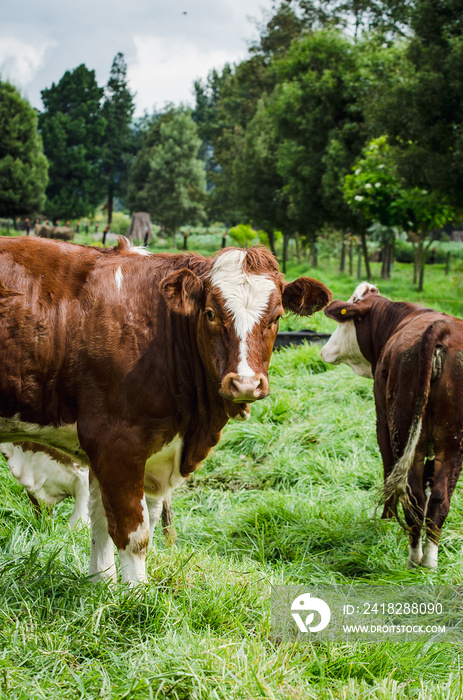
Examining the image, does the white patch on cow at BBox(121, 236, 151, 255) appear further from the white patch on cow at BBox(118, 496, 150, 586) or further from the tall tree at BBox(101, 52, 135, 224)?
the tall tree at BBox(101, 52, 135, 224)

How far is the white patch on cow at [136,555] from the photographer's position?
9.76 feet

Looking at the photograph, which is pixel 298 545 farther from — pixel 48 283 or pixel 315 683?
pixel 48 283

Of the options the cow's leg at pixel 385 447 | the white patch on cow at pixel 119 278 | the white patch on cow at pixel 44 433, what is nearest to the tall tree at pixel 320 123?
the cow's leg at pixel 385 447

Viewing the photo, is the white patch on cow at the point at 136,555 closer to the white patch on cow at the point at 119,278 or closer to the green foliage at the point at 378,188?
the white patch on cow at the point at 119,278

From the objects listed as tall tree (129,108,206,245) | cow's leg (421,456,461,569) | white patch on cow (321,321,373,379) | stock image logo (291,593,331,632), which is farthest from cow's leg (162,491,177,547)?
Result: tall tree (129,108,206,245)

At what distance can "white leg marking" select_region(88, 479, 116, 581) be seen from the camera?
3.15m

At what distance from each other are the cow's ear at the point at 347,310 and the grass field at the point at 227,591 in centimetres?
119

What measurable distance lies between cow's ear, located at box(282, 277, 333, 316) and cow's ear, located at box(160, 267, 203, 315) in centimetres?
55

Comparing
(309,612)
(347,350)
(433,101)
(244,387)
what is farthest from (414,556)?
(433,101)

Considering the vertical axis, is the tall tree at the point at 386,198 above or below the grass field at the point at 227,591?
above

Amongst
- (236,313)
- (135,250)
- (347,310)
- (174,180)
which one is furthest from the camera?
(174,180)

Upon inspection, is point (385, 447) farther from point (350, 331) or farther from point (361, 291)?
point (361, 291)

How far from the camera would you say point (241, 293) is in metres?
2.83

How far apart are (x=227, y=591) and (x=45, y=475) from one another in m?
1.73
